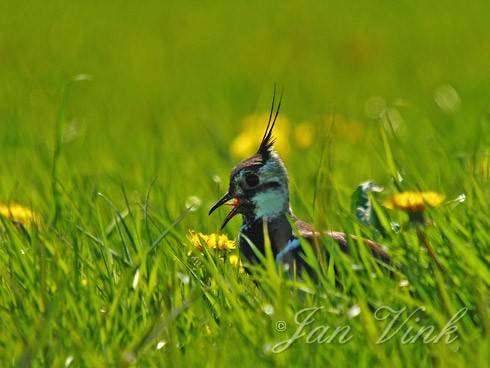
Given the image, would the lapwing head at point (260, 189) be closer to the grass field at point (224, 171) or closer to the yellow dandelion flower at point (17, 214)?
the grass field at point (224, 171)

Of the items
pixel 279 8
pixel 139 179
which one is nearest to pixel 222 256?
pixel 139 179

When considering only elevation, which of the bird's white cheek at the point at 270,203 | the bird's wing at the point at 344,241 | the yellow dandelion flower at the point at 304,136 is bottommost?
the bird's wing at the point at 344,241

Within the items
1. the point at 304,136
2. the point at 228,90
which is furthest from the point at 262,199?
the point at 228,90

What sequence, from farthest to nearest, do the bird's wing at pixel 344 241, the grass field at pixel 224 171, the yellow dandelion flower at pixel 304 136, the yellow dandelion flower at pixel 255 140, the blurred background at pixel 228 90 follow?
1. the yellow dandelion flower at pixel 304 136
2. the yellow dandelion flower at pixel 255 140
3. the blurred background at pixel 228 90
4. the bird's wing at pixel 344 241
5. the grass field at pixel 224 171

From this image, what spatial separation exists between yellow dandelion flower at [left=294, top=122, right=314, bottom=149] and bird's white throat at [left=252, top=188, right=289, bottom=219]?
100 inches

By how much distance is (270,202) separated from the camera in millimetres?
3969

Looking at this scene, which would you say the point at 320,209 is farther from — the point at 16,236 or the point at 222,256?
the point at 16,236

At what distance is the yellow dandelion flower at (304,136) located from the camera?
656cm

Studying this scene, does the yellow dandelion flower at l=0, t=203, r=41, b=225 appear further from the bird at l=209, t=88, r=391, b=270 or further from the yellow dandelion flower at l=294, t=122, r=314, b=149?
the yellow dandelion flower at l=294, t=122, r=314, b=149

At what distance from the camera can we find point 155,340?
9.34 feet

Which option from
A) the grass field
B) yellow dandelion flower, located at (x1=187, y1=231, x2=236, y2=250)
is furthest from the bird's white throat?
yellow dandelion flower, located at (x1=187, y1=231, x2=236, y2=250)

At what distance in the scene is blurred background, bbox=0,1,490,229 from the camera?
524 cm

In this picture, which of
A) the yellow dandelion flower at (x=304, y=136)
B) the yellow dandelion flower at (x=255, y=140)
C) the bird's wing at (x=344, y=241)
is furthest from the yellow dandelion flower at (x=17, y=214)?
the yellow dandelion flower at (x=304, y=136)

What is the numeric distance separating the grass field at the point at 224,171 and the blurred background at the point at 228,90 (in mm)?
29
